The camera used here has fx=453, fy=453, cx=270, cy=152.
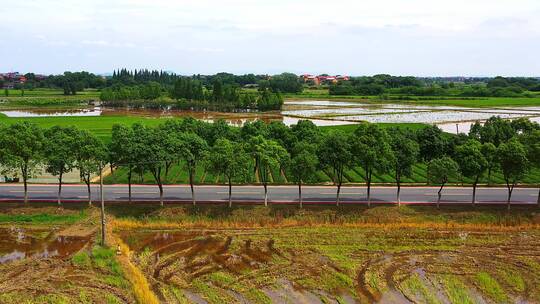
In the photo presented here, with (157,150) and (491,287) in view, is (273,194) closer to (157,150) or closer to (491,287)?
(157,150)

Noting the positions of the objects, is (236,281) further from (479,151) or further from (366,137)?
(479,151)

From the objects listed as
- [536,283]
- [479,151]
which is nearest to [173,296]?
[536,283]

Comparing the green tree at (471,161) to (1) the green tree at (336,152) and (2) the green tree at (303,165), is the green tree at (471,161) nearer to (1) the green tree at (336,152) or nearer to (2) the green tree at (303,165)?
(1) the green tree at (336,152)

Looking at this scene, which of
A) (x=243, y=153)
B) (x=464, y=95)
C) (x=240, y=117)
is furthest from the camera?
(x=464, y=95)

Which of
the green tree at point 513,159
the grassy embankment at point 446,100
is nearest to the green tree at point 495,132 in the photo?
the green tree at point 513,159

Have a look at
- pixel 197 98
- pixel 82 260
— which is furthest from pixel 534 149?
pixel 197 98

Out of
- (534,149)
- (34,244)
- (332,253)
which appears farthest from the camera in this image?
(534,149)

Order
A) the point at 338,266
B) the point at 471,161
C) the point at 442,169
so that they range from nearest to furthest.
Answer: the point at 338,266
the point at 442,169
the point at 471,161
